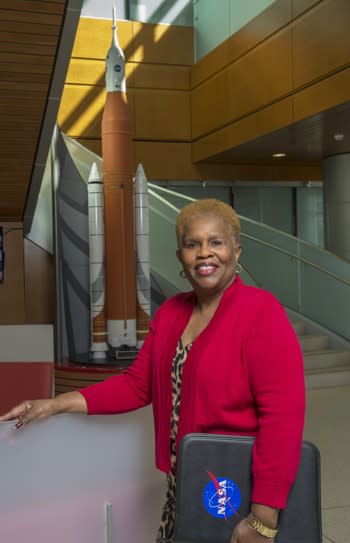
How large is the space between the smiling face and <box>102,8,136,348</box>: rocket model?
607 centimetres

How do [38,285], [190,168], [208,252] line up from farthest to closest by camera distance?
[190,168] < [38,285] < [208,252]

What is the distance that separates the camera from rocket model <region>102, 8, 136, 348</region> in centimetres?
749

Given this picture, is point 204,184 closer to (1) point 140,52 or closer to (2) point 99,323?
(1) point 140,52

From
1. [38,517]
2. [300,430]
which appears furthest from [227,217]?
[38,517]

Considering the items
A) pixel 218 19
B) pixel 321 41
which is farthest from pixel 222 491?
pixel 218 19

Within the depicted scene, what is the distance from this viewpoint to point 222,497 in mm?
1325

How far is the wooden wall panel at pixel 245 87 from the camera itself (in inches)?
367

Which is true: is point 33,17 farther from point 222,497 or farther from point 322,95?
point 322,95

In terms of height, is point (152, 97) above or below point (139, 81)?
below

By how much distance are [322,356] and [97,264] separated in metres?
3.00

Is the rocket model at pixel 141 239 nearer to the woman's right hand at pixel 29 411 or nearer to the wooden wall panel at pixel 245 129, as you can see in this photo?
the wooden wall panel at pixel 245 129

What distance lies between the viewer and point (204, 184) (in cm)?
1270

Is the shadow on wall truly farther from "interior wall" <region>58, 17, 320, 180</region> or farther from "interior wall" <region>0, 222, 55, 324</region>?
"interior wall" <region>0, 222, 55, 324</region>

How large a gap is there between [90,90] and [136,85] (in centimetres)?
96
